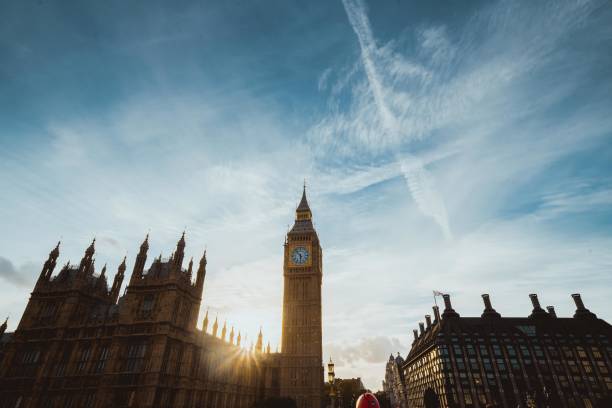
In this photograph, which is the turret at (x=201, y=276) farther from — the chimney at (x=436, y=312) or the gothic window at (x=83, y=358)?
the chimney at (x=436, y=312)

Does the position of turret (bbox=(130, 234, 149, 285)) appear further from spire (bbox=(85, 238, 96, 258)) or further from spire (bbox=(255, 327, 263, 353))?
spire (bbox=(255, 327, 263, 353))

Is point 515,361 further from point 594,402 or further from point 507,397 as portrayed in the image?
point 594,402

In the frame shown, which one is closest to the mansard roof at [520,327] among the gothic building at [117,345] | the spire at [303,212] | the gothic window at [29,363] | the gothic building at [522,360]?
the gothic building at [522,360]

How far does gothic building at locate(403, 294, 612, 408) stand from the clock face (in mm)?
38365

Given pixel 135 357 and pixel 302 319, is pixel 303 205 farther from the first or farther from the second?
pixel 135 357

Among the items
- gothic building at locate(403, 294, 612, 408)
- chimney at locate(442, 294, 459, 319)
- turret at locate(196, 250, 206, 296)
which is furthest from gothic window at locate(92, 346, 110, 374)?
chimney at locate(442, 294, 459, 319)

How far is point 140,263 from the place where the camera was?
53.9 meters

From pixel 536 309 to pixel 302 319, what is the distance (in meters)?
63.8

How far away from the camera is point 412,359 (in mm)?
111562

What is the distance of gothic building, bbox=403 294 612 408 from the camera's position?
73.6 meters

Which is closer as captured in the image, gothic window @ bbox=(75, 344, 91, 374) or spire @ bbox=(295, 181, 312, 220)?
gothic window @ bbox=(75, 344, 91, 374)

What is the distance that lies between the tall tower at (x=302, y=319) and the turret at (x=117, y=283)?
3716 centimetres

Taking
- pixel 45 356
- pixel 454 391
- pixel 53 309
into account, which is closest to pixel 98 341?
pixel 45 356

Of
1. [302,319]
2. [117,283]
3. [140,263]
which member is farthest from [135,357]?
[302,319]
